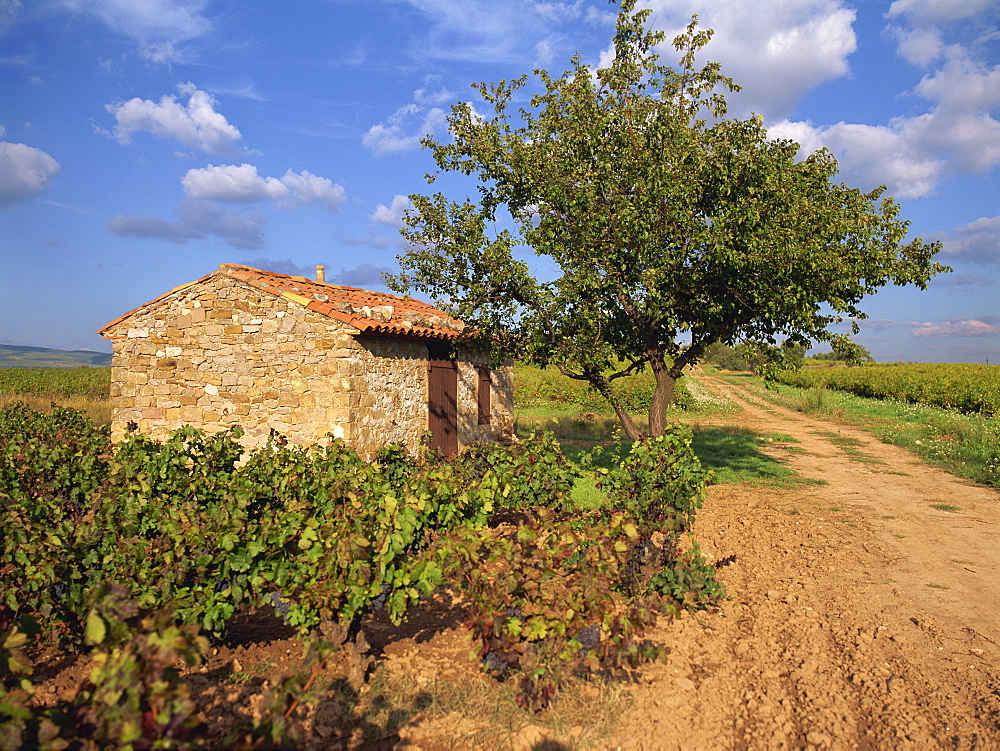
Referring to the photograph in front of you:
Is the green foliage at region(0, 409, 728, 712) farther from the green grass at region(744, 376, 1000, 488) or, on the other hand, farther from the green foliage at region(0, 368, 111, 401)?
the green foliage at region(0, 368, 111, 401)

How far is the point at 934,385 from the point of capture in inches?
1171

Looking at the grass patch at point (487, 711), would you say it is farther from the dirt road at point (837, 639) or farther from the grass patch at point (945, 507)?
the grass patch at point (945, 507)

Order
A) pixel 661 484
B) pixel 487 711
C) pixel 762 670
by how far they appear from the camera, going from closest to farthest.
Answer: pixel 487 711, pixel 762 670, pixel 661 484

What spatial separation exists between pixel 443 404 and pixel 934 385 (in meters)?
28.8

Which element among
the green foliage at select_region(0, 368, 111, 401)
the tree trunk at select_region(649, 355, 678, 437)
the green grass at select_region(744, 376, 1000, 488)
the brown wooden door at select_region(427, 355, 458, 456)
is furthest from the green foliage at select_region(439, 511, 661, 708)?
the green foliage at select_region(0, 368, 111, 401)

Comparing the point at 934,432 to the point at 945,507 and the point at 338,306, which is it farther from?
the point at 338,306

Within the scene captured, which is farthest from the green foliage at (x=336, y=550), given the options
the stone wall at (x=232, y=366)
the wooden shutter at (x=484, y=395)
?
the wooden shutter at (x=484, y=395)

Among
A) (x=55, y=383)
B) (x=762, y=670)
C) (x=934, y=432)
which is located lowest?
(x=762, y=670)

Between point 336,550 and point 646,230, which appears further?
point 646,230

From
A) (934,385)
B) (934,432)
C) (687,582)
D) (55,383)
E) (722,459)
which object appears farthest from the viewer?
(934,385)

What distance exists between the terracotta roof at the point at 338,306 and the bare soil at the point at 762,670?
5.18 metres

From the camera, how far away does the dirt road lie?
3.89m

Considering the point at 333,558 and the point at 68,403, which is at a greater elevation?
the point at 333,558

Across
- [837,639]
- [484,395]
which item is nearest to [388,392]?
[484,395]
